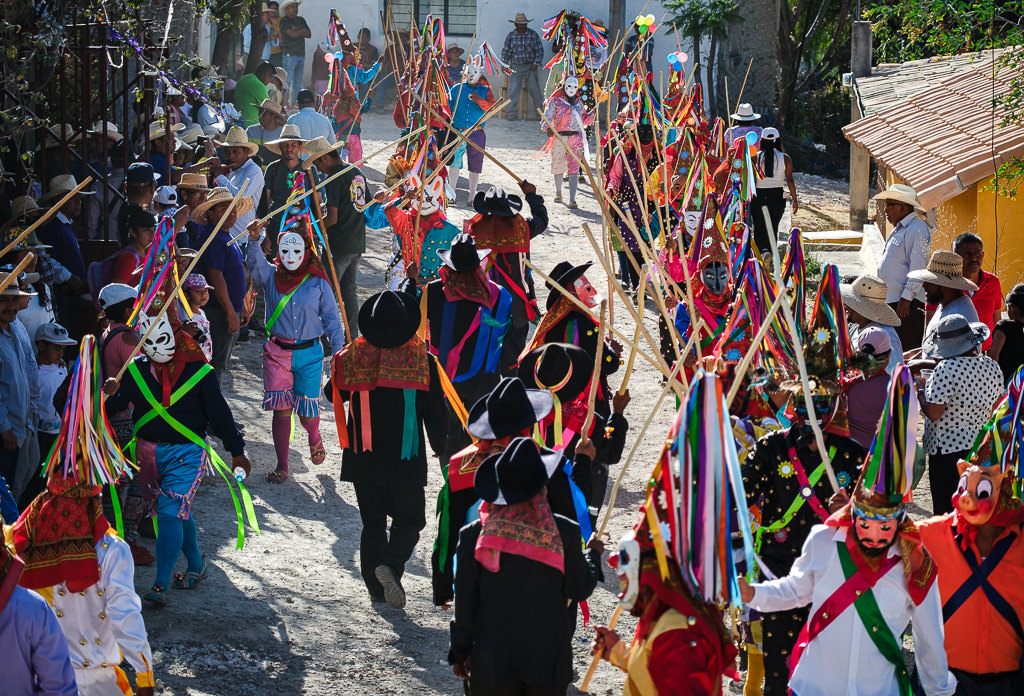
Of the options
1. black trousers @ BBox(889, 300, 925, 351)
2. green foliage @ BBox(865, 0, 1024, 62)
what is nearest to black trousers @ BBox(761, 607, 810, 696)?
black trousers @ BBox(889, 300, 925, 351)

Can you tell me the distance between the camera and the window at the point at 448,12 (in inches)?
1016

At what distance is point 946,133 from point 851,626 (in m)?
8.40

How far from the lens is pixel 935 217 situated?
39.9 feet

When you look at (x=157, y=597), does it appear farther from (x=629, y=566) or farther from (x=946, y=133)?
(x=946, y=133)

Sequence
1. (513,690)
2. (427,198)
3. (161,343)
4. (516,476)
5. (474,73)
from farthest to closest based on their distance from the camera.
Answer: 1. (474,73)
2. (427,198)
3. (161,343)
4. (513,690)
5. (516,476)

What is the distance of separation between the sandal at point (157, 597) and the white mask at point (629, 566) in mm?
3106

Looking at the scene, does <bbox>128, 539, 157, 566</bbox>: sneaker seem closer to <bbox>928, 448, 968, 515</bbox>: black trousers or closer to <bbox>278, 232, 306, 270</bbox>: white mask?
<bbox>278, 232, 306, 270</bbox>: white mask

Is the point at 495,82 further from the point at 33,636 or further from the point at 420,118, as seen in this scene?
the point at 33,636

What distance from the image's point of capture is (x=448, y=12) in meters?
25.9

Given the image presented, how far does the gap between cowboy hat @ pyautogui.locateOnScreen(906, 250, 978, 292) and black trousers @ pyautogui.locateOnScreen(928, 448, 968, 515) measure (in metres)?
1.20

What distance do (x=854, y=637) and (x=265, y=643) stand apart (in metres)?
2.95

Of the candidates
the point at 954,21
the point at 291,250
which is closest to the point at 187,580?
the point at 291,250

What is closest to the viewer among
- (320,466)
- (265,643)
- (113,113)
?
(265,643)

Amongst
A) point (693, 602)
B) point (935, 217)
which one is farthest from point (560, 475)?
Result: point (935, 217)
